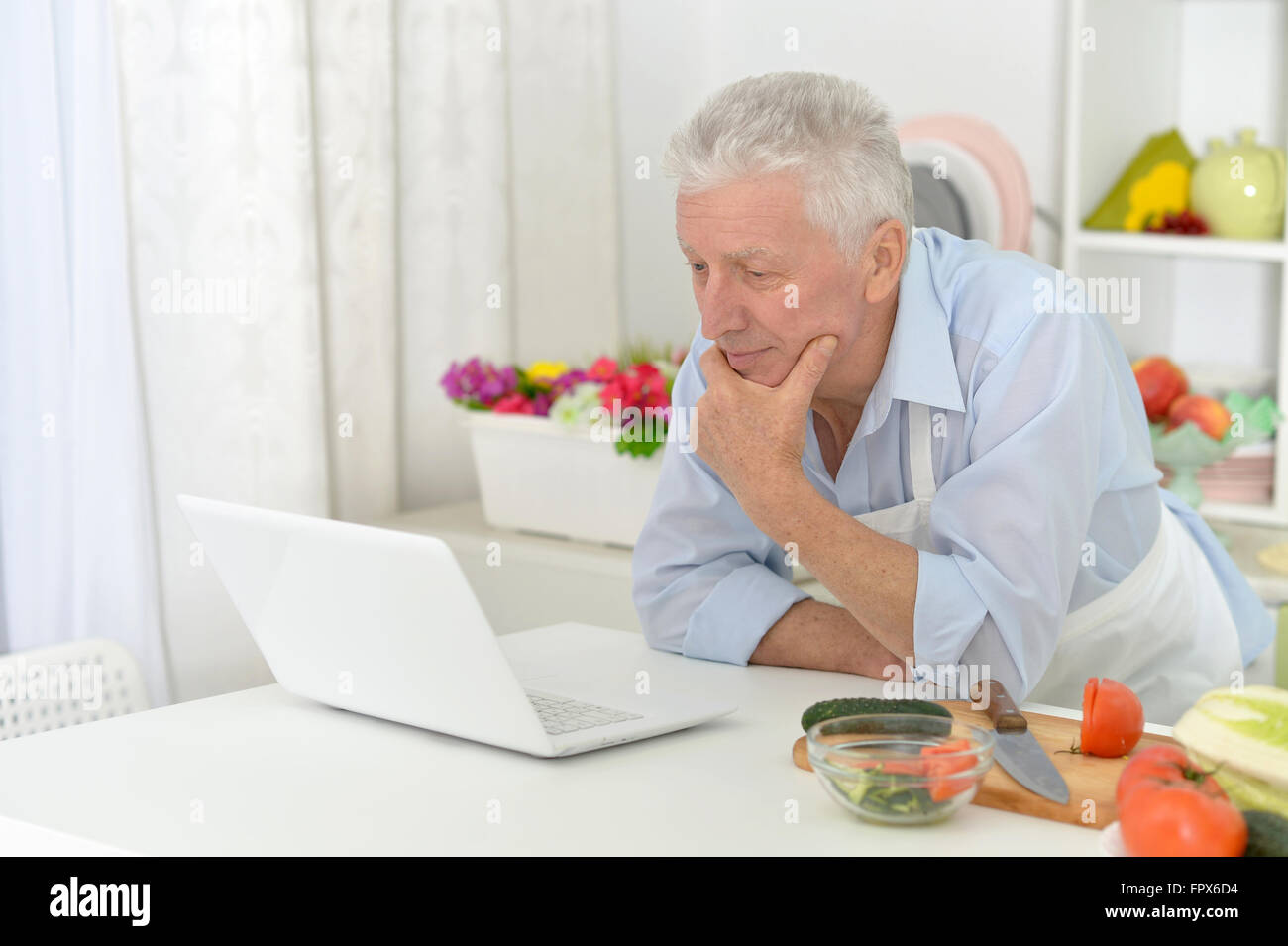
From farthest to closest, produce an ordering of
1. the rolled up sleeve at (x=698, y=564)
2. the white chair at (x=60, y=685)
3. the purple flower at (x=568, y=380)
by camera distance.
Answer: the purple flower at (x=568, y=380) → the white chair at (x=60, y=685) → the rolled up sleeve at (x=698, y=564)

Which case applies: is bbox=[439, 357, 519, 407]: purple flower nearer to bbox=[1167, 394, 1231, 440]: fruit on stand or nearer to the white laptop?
bbox=[1167, 394, 1231, 440]: fruit on stand

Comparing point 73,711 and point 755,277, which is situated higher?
point 755,277

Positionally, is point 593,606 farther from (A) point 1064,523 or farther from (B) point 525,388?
(A) point 1064,523

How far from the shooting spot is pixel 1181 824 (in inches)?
28.8

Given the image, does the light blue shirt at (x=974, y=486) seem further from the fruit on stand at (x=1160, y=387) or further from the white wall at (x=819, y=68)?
the white wall at (x=819, y=68)

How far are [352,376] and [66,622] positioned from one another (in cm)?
63

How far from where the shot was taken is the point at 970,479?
1234 millimetres

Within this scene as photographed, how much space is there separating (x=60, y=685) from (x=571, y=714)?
2.50ft

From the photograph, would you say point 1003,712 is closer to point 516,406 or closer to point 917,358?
point 917,358

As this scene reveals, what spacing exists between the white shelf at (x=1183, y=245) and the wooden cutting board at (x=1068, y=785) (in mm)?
1446

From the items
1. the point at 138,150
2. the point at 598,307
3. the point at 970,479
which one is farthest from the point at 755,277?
the point at 598,307

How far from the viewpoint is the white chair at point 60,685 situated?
5.02ft

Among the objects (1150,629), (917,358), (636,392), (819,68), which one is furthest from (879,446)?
(819,68)

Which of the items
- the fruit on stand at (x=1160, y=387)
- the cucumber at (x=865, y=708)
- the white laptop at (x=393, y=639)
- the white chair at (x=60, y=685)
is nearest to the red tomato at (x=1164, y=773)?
the cucumber at (x=865, y=708)
